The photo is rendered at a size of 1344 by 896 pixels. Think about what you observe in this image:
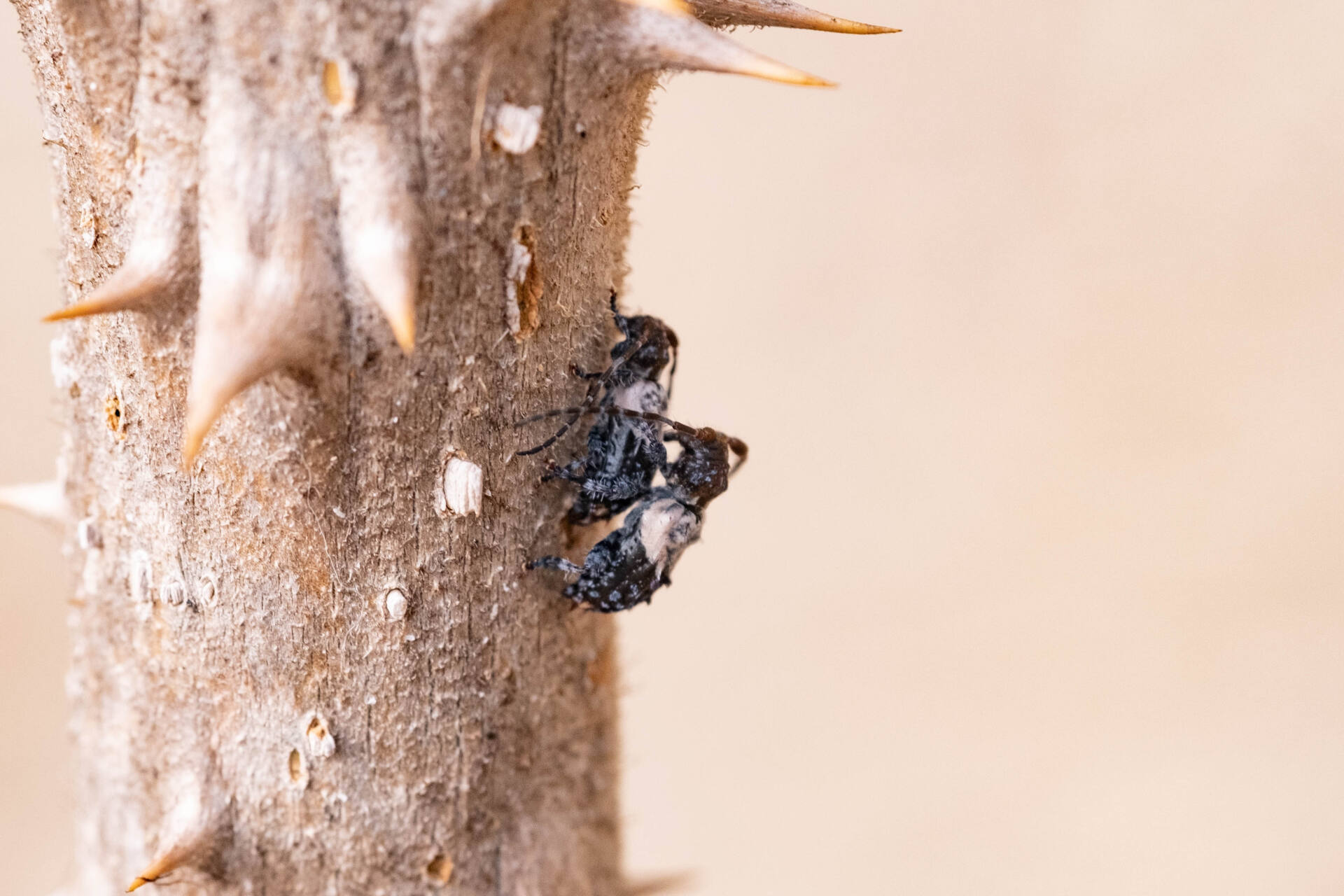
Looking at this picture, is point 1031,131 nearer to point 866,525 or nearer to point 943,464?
point 943,464

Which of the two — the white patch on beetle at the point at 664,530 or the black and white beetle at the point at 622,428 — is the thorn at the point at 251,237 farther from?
the white patch on beetle at the point at 664,530

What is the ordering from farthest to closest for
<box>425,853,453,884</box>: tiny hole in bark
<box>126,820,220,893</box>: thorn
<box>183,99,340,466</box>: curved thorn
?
<box>425,853,453,884</box>: tiny hole in bark → <box>126,820,220,893</box>: thorn → <box>183,99,340,466</box>: curved thorn

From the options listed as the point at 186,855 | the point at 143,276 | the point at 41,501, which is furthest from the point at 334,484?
the point at 41,501

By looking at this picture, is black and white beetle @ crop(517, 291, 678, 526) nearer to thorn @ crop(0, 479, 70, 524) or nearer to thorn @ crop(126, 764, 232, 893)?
thorn @ crop(126, 764, 232, 893)

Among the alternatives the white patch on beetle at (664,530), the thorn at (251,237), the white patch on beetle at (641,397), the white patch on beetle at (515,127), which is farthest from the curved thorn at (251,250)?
the white patch on beetle at (664,530)

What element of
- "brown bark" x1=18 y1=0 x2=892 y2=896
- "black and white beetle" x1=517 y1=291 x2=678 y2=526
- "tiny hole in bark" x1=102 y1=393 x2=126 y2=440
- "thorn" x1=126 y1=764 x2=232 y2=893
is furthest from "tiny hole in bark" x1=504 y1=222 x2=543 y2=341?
"thorn" x1=126 y1=764 x2=232 y2=893

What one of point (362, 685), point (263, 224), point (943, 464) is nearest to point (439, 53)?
point (263, 224)
